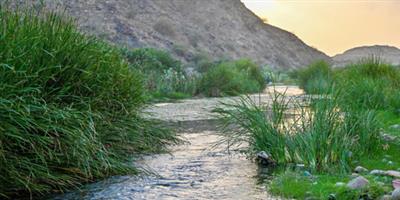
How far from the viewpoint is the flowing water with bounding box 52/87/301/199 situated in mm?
8070

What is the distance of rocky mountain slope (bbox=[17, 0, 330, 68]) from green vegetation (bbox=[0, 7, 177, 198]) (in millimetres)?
31453

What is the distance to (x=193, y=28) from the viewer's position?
92.6m

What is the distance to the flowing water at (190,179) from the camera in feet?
26.5

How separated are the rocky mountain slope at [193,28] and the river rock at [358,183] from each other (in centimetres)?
3508

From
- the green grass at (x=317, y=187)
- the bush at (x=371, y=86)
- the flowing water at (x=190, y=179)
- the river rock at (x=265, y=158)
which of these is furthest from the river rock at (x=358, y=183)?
the bush at (x=371, y=86)

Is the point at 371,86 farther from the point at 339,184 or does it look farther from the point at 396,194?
the point at 396,194

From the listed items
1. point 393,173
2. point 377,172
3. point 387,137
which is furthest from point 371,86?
point 393,173

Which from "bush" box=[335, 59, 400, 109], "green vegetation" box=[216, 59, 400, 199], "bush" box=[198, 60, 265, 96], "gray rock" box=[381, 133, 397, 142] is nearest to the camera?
"green vegetation" box=[216, 59, 400, 199]

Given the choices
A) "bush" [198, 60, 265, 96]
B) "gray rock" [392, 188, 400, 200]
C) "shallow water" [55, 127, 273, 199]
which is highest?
"bush" [198, 60, 265, 96]

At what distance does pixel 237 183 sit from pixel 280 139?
4.96 ft

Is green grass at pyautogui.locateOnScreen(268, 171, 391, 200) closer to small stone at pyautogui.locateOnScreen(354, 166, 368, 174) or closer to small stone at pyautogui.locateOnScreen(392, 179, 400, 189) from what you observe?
small stone at pyautogui.locateOnScreen(392, 179, 400, 189)

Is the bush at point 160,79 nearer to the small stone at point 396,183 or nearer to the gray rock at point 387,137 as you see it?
the gray rock at point 387,137

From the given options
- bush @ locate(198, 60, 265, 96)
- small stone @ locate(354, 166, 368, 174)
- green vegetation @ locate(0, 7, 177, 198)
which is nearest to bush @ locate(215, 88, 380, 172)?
small stone @ locate(354, 166, 368, 174)

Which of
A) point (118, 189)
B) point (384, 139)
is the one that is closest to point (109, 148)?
point (118, 189)
